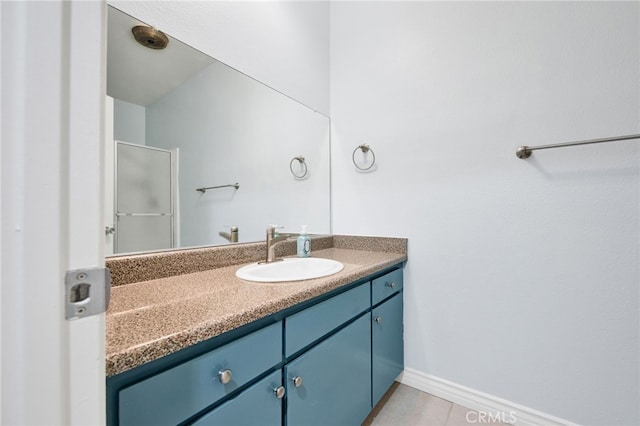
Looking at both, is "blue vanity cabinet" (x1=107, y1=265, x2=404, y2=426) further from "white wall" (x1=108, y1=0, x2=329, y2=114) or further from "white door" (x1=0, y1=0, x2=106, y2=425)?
"white wall" (x1=108, y1=0, x2=329, y2=114)

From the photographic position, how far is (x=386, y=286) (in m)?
1.42

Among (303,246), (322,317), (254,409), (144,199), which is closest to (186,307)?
(254,409)

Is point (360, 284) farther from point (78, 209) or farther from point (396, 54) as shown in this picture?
point (396, 54)

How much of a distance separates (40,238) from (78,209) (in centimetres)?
5

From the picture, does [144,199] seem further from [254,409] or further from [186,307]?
[254,409]

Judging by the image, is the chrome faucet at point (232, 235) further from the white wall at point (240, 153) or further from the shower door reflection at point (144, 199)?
the shower door reflection at point (144, 199)

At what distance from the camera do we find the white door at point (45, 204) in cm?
30

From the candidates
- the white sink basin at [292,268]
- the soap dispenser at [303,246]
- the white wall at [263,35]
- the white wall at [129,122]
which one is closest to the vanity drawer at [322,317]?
the white sink basin at [292,268]

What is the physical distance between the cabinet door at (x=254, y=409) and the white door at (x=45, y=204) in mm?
369

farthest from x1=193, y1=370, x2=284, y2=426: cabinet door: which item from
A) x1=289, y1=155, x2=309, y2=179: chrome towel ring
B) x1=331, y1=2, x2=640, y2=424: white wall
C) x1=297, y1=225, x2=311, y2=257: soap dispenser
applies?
x1=289, y1=155, x2=309, y2=179: chrome towel ring

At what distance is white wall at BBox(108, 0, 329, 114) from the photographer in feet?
3.50

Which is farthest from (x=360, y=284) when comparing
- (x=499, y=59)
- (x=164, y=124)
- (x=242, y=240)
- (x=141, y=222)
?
(x=499, y=59)

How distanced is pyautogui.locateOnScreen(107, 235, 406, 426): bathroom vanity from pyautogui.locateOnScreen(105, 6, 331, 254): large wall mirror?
0.79ft
